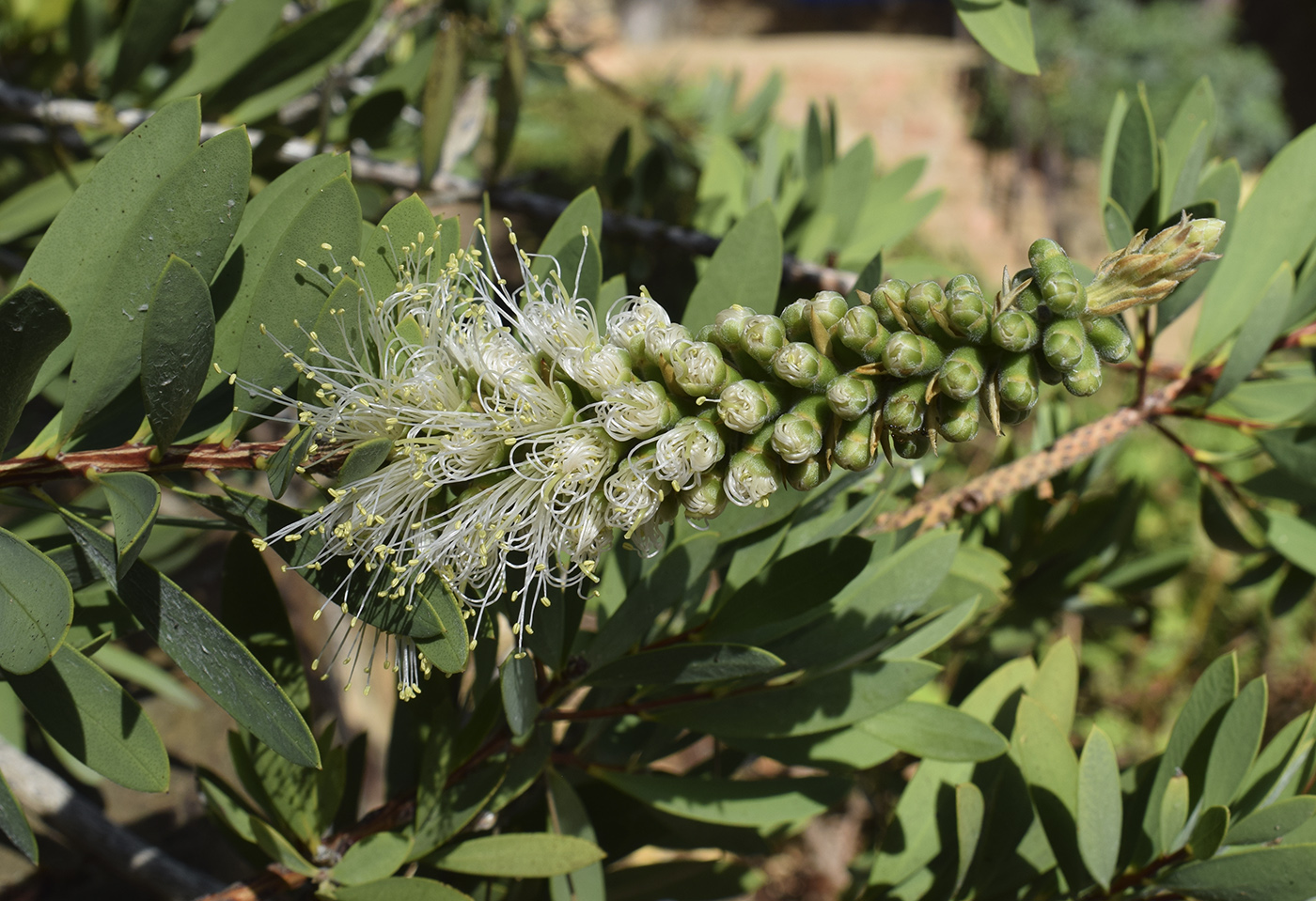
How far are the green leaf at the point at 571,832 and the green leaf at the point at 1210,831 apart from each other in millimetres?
660

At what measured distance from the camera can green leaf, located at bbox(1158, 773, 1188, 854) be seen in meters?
0.99

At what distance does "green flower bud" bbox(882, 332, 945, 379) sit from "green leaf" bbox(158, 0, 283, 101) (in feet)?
3.63

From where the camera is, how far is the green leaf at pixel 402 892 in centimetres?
90

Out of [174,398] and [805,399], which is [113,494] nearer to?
[174,398]

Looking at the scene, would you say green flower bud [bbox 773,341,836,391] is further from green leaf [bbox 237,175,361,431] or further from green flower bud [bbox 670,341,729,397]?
green leaf [bbox 237,175,361,431]

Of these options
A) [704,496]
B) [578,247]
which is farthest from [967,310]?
[578,247]

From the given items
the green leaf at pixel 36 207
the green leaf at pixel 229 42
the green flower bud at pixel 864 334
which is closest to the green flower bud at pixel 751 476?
the green flower bud at pixel 864 334

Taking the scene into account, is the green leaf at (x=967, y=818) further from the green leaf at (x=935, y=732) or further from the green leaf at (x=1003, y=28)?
the green leaf at (x=1003, y=28)

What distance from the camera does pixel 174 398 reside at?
76cm

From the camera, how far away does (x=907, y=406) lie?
0.74 m

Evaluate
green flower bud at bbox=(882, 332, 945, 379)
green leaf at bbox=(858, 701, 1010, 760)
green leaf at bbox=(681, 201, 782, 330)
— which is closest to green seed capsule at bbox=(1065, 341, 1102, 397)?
green flower bud at bbox=(882, 332, 945, 379)

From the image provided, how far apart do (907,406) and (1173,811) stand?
2.12ft

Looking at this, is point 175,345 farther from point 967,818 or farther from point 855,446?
point 967,818

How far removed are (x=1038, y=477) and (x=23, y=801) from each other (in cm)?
161
